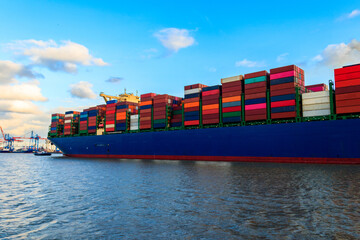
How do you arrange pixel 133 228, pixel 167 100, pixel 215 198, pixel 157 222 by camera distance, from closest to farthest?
pixel 133 228 → pixel 157 222 → pixel 215 198 → pixel 167 100

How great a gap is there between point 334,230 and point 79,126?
70098mm

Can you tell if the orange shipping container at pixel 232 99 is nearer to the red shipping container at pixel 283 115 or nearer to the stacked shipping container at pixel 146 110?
the red shipping container at pixel 283 115

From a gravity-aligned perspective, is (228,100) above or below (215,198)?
above

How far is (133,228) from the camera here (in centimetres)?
861

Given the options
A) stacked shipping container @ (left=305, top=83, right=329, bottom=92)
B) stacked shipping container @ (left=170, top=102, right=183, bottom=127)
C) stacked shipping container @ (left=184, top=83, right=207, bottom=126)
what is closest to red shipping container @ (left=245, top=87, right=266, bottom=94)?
stacked shipping container @ (left=305, top=83, right=329, bottom=92)

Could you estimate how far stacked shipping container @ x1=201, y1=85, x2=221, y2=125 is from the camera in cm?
4584

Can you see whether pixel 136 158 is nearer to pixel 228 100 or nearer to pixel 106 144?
pixel 106 144

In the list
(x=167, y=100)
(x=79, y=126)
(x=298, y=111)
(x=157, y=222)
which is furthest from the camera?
(x=79, y=126)

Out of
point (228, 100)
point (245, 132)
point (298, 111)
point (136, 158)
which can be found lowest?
point (136, 158)

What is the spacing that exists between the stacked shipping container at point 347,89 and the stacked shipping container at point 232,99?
46.7 feet

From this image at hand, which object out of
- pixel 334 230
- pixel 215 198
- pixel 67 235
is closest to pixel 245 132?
pixel 215 198

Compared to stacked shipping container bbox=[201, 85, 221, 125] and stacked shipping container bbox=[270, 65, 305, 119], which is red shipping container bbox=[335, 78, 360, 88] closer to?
stacked shipping container bbox=[270, 65, 305, 119]

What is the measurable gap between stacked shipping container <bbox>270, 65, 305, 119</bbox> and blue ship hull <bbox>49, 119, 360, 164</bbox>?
2.11 m

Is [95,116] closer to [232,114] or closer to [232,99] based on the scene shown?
[232,99]
